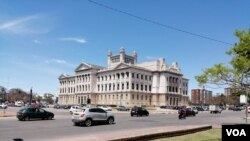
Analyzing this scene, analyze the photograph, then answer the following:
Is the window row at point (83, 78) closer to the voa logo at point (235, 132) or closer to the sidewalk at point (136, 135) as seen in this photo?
the sidewalk at point (136, 135)

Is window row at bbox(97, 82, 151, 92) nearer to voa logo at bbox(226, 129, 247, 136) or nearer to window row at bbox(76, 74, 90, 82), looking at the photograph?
window row at bbox(76, 74, 90, 82)

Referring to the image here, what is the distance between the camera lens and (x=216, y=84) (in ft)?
55.3

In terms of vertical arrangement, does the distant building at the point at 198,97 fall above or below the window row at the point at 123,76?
below

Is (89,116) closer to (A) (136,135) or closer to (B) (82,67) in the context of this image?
(A) (136,135)

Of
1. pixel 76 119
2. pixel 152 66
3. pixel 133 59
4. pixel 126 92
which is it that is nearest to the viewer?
pixel 76 119

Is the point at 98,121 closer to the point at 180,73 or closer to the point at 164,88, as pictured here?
the point at 164,88

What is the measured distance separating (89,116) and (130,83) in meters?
108

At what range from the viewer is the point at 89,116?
29.8m

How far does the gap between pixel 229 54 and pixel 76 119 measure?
15.8 metres

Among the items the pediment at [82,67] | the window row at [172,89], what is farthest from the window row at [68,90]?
the window row at [172,89]

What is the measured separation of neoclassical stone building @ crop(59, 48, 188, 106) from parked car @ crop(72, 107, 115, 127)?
104m

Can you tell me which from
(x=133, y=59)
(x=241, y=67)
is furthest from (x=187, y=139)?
(x=133, y=59)

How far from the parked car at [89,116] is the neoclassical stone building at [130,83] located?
103627 millimetres

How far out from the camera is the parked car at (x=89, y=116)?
96.1 ft
